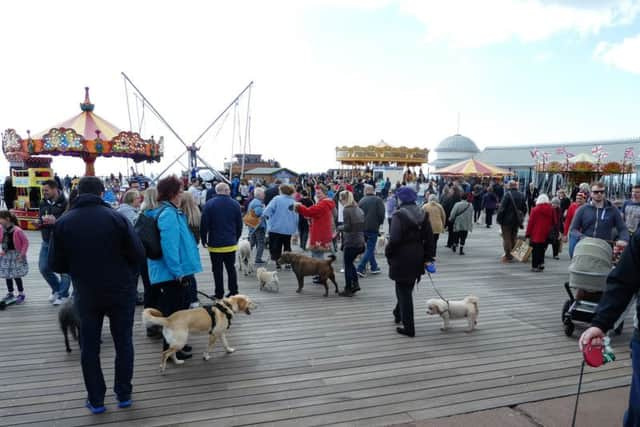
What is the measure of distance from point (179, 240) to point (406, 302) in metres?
2.57

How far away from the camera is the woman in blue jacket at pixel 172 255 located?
3891 mm

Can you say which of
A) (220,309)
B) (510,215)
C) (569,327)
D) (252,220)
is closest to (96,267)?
(220,309)

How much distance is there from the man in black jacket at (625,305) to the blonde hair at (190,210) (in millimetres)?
4457

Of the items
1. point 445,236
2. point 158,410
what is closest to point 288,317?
point 158,410

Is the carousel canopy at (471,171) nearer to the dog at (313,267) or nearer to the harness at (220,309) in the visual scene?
the dog at (313,267)

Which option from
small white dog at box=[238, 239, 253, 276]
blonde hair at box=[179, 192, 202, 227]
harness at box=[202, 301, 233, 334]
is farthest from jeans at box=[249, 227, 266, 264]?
harness at box=[202, 301, 233, 334]

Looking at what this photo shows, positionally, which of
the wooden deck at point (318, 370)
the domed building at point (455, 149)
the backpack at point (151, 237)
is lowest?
the wooden deck at point (318, 370)

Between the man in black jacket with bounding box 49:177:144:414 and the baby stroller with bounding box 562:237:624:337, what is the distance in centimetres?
456

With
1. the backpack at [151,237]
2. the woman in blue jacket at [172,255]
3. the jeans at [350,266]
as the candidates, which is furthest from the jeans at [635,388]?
the jeans at [350,266]

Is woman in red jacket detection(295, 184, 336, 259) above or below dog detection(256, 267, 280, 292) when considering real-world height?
above

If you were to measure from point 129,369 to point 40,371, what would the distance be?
4.25ft

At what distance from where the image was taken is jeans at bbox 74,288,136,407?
3086 mm

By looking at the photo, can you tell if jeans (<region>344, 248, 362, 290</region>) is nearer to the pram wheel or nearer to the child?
the pram wheel

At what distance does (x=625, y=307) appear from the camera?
7.07ft
